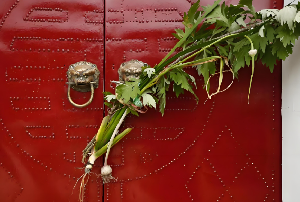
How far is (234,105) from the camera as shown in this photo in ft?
5.38

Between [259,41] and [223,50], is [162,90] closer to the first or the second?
[223,50]

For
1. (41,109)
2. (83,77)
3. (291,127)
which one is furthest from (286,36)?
(41,109)

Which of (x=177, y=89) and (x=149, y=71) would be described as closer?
(x=149, y=71)

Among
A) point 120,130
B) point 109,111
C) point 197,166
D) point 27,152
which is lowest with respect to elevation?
point 197,166

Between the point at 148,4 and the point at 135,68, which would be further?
the point at 148,4

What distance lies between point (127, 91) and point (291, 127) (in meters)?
1.05

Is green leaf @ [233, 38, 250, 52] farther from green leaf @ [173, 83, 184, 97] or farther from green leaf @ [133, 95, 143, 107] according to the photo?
green leaf @ [133, 95, 143, 107]

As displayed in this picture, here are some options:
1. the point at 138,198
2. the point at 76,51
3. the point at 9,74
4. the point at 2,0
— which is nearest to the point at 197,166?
the point at 138,198

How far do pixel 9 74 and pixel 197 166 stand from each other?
1381 millimetres

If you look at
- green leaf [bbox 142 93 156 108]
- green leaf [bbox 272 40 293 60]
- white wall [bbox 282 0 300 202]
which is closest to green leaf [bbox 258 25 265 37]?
green leaf [bbox 272 40 293 60]

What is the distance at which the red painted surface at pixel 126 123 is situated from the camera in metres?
1.58

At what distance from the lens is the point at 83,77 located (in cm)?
152

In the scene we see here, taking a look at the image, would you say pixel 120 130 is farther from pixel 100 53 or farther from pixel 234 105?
pixel 234 105

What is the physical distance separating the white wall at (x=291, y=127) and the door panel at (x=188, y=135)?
0.05m
